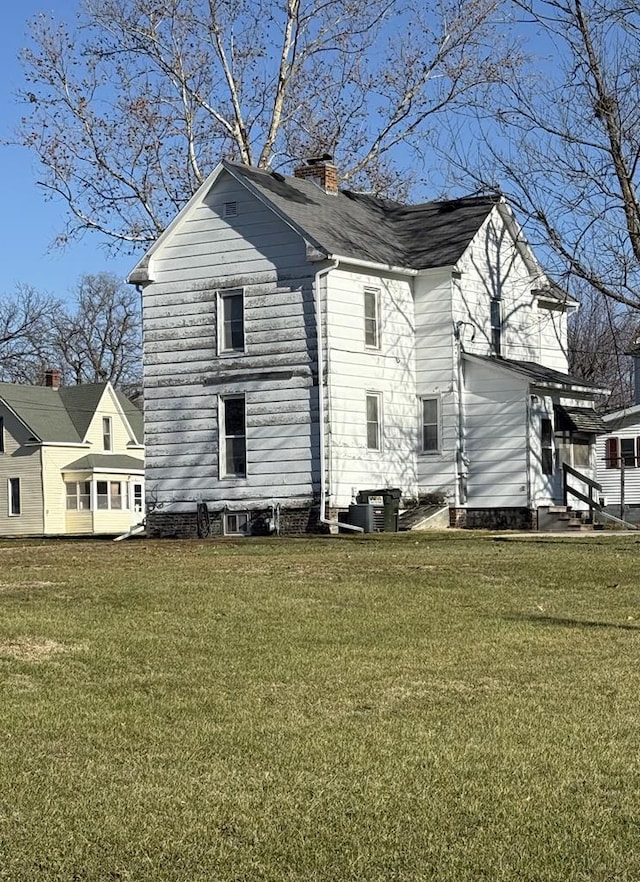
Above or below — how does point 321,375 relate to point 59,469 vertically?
above

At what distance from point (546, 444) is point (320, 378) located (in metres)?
6.25

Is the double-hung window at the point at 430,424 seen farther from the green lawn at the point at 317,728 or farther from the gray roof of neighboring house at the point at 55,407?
the gray roof of neighboring house at the point at 55,407

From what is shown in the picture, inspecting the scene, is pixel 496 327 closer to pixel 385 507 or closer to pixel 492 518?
pixel 492 518

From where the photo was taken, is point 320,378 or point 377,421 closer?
point 320,378

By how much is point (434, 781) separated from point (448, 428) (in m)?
25.4

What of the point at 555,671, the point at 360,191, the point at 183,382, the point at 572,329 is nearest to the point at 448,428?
the point at 183,382

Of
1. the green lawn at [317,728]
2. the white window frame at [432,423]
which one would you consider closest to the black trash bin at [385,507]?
the white window frame at [432,423]

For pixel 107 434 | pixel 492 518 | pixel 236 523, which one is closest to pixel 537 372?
pixel 492 518

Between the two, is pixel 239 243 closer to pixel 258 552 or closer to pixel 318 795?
pixel 258 552

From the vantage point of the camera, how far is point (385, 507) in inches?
1164

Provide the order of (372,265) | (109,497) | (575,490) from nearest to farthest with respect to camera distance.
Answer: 1. (372,265)
2. (575,490)
3. (109,497)

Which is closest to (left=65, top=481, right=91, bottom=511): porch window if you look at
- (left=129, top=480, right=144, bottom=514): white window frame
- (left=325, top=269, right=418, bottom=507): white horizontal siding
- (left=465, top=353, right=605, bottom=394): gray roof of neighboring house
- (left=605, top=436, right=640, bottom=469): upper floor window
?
(left=129, top=480, right=144, bottom=514): white window frame

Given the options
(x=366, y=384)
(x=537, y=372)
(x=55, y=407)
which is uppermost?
(x=55, y=407)

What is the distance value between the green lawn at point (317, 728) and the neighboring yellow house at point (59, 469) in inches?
1574
